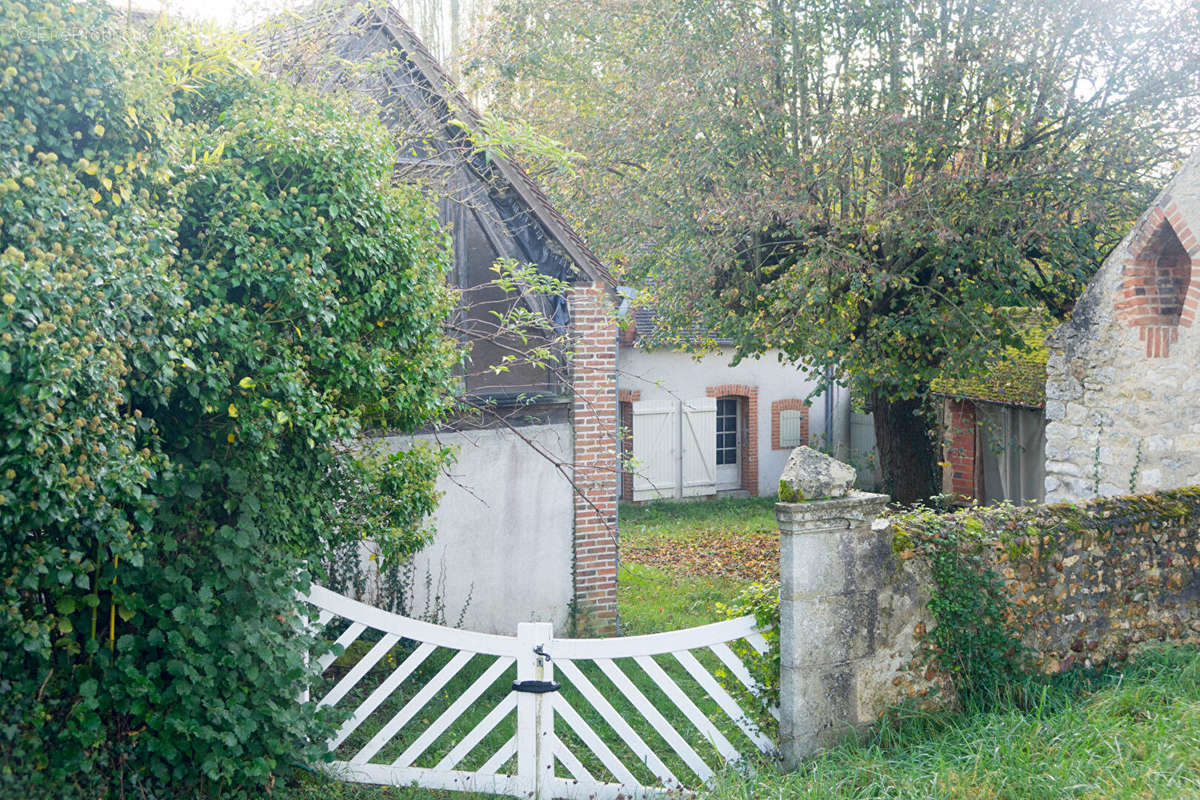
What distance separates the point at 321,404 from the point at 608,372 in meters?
4.80

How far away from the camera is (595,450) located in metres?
9.40

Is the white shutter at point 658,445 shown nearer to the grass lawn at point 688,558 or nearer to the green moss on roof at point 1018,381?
the grass lawn at point 688,558

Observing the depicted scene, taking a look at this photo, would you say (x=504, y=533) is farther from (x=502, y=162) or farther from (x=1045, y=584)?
(x=1045, y=584)

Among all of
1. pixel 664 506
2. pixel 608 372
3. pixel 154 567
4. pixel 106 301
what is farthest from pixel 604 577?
pixel 664 506

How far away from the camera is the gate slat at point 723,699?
531 cm

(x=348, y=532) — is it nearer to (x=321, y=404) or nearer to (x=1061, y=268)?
(x=321, y=404)

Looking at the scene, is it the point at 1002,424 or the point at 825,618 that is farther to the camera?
the point at 1002,424

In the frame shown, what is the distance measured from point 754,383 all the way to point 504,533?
11095mm

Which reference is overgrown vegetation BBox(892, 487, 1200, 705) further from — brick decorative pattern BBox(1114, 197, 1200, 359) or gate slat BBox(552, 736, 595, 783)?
brick decorative pattern BBox(1114, 197, 1200, 359)

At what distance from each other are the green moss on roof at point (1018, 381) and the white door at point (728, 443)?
5.78 metres

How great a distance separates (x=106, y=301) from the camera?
3.66 metres

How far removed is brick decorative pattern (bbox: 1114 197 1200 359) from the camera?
336 inches

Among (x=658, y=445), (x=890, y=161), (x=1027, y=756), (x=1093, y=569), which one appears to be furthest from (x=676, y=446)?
(x=1027, y=756)

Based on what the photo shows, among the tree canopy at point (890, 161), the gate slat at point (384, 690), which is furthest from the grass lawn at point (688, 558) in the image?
the gate slat at point (384, 690)
